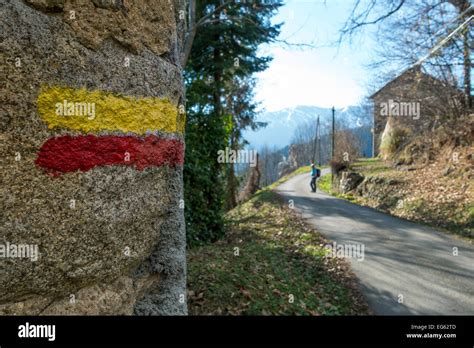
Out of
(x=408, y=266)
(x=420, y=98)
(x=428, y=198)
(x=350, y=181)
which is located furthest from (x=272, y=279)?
(x=350, y=181)

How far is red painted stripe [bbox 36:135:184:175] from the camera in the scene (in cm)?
95

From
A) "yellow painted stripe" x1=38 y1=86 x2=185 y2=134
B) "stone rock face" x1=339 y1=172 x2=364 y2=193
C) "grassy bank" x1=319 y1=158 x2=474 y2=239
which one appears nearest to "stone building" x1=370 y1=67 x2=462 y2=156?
"grassy bank" x1=319 y1=158 x2=474 y2=239

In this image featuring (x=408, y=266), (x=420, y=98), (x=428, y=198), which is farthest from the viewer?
(x=420, y=98)

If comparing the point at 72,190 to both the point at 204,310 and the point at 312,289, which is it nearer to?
the point at 204,310

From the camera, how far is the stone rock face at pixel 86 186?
2.93 feet

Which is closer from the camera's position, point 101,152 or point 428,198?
point 101,152

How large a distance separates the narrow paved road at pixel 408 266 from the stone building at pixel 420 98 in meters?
5.52

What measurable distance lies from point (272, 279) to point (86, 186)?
158 inches

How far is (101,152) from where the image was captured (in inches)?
41.1

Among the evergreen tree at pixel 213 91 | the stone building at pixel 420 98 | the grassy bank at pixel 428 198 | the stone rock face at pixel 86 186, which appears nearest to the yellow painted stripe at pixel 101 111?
the stone rock face at pixel 86 186

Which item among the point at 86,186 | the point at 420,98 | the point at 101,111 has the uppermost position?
the point at 420,98

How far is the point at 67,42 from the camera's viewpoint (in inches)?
38.3

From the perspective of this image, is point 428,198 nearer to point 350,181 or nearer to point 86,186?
point 350,181
